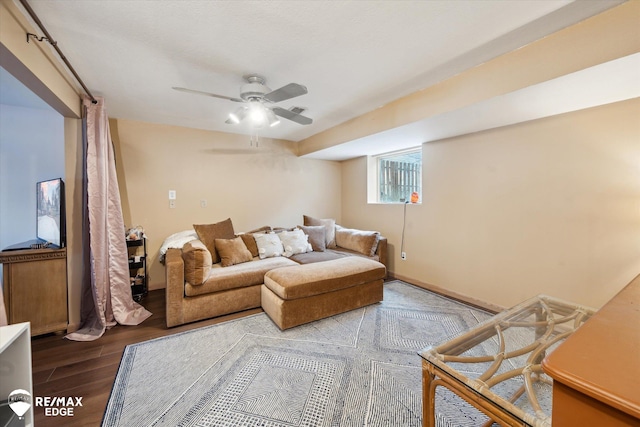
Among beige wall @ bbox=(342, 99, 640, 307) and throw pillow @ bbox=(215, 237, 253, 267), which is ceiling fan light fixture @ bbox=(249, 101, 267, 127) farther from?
beige wall @ bbox=(342, 99, 640, 307)

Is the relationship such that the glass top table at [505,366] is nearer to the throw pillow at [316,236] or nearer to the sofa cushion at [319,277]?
the sofa cushion at [319,277]

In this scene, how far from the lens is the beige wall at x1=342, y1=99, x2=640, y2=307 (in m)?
2.02

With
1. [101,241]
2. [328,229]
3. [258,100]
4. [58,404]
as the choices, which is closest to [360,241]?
[328,229]

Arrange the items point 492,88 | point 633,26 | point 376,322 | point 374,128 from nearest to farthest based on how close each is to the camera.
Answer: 1. point 633,26
2. point 492,88
3. point 376,322
4. point 374,128

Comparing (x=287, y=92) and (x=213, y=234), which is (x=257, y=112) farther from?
(x=213, y=234)

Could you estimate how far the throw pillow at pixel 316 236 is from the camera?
153 inches

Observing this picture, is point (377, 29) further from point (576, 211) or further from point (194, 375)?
point (194, 375)

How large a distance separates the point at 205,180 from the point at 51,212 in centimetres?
168

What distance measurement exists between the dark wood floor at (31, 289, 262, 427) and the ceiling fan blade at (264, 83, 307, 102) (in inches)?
86.9

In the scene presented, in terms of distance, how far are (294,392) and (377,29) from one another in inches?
94.8

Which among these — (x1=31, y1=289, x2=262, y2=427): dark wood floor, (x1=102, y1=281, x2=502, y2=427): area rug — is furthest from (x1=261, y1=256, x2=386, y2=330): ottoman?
(x1=31, y1=289, x2=262, y2=427): dark wood floor

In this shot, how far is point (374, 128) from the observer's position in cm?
299

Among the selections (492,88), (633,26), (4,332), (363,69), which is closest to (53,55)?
(4,332)

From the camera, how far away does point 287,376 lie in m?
1.73
